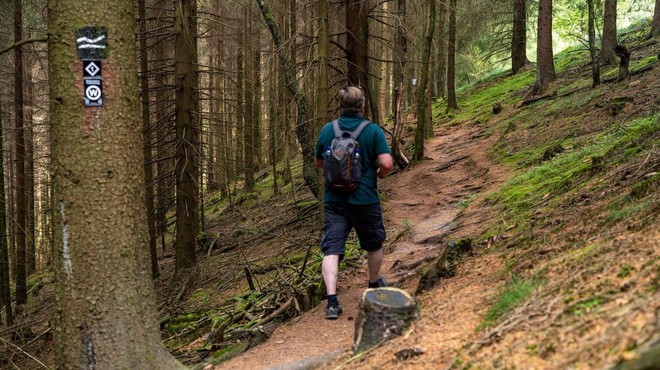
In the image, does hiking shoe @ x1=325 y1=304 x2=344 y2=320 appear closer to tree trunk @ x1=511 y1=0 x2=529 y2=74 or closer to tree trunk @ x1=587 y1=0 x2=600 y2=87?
tree trunk @ x1=587 y1=0 x2=600 y2=87

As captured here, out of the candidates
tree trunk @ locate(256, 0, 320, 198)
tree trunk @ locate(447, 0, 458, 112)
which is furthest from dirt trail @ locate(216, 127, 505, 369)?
tree trunk @ locate(447, 0, 458, 112)

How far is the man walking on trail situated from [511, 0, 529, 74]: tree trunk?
20756mm

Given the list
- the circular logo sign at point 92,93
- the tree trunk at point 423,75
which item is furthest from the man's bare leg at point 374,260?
the tree trunk at point 423,75

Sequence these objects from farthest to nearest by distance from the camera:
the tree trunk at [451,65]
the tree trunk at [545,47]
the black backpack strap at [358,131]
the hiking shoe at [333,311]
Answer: the tree trunk at [451,65] → the tree trunk at [545,47] → the hiking shoe at [333,311] → the black backpack strap at [358,131]

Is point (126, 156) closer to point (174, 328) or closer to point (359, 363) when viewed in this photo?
point (359, 363)

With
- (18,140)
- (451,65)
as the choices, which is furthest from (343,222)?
(451,65)

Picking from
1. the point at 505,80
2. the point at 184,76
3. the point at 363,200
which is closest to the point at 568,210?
the point at 363,200

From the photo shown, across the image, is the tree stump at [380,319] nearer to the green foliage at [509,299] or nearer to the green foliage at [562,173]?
the green foliage at [509,299]

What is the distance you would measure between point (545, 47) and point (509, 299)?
14.8 meters

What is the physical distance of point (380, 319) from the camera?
13.5ft

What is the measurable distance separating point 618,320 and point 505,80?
24.0 m

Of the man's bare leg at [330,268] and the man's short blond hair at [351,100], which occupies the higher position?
the man's short blond hair at [351,100]

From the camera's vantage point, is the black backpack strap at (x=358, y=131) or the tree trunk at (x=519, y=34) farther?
the tree trunk at (x=519, y=34)

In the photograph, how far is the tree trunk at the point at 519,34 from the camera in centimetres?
2358
